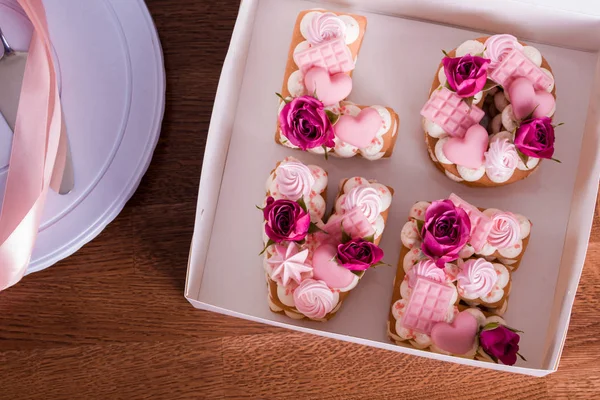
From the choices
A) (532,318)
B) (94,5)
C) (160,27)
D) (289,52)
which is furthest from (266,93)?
(532,318)

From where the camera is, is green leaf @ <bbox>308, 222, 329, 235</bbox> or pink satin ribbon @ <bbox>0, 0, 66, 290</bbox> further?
green leaf @ <bbox>308, 222, 329, 235</bbox>

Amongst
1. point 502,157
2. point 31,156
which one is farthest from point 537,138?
point 31,156

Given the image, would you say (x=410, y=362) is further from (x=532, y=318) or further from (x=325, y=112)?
(x=325, y=112)

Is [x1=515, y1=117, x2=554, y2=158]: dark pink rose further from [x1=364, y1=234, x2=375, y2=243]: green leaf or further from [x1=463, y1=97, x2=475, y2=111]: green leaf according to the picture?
[x1=364, y1=234, x2=375, y2=243]: green leaf

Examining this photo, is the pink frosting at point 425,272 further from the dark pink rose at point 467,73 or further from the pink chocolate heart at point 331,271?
the dark pink rose at point 467,73

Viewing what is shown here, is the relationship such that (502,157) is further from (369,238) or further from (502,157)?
(369,238)

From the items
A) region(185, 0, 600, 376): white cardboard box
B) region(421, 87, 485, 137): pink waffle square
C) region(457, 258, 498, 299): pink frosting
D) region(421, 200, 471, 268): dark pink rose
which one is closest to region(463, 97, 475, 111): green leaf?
region(421, 87, 485, 137): pink waffle square
